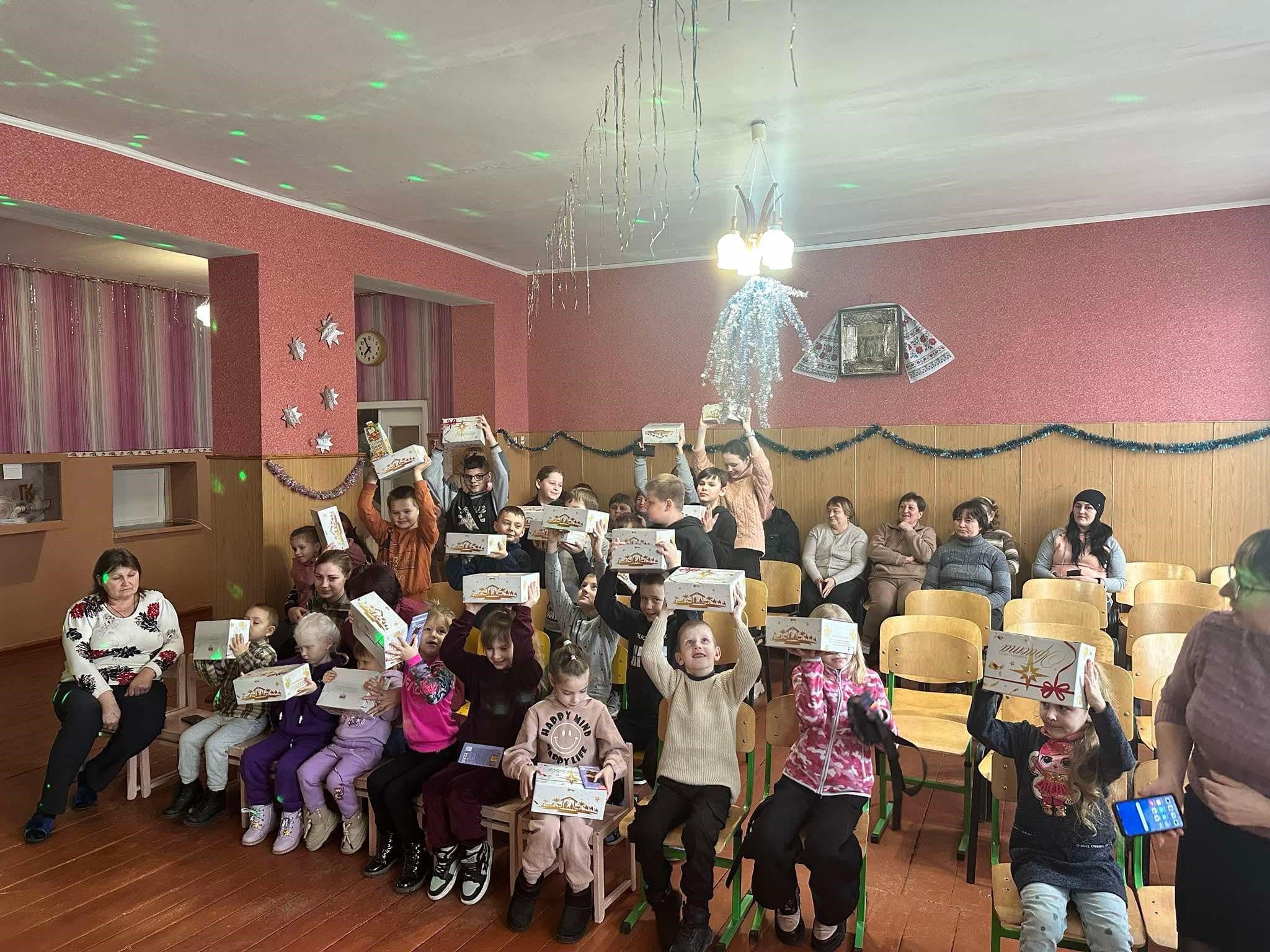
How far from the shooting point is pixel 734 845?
280cm

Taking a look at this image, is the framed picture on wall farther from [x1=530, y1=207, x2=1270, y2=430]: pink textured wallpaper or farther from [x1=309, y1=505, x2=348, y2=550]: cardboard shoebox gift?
[x1=309, y1=505, x2=348, y2=550]: cardboard shoebox gift

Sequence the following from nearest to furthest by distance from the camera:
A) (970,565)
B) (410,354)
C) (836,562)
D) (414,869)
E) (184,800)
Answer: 1. (414,869)
2. (184,800)
3. (970,565)
4. (836,562)
5. (410,354)

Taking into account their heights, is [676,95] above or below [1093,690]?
above

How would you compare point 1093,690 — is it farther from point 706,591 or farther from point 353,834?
point 353,834

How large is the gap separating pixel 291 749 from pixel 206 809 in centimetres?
49

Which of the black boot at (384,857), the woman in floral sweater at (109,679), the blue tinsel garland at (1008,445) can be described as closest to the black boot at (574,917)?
the black boot at (384,857)

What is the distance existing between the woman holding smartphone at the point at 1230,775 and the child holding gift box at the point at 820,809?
Result: 2.91 ft

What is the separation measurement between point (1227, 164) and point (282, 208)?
17.2 feet

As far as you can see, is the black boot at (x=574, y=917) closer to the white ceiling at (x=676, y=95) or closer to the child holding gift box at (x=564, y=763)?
the child holding gift box at (x=564, y=763)

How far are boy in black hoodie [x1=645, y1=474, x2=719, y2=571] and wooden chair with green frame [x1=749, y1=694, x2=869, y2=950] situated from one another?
98 centimetres

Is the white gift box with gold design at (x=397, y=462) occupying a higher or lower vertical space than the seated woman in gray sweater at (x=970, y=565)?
higher

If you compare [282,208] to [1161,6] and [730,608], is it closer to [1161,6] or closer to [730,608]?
[730,608]

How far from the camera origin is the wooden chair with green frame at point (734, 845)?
103 inches

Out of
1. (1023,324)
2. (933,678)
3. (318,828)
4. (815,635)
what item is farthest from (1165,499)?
(318,828)
